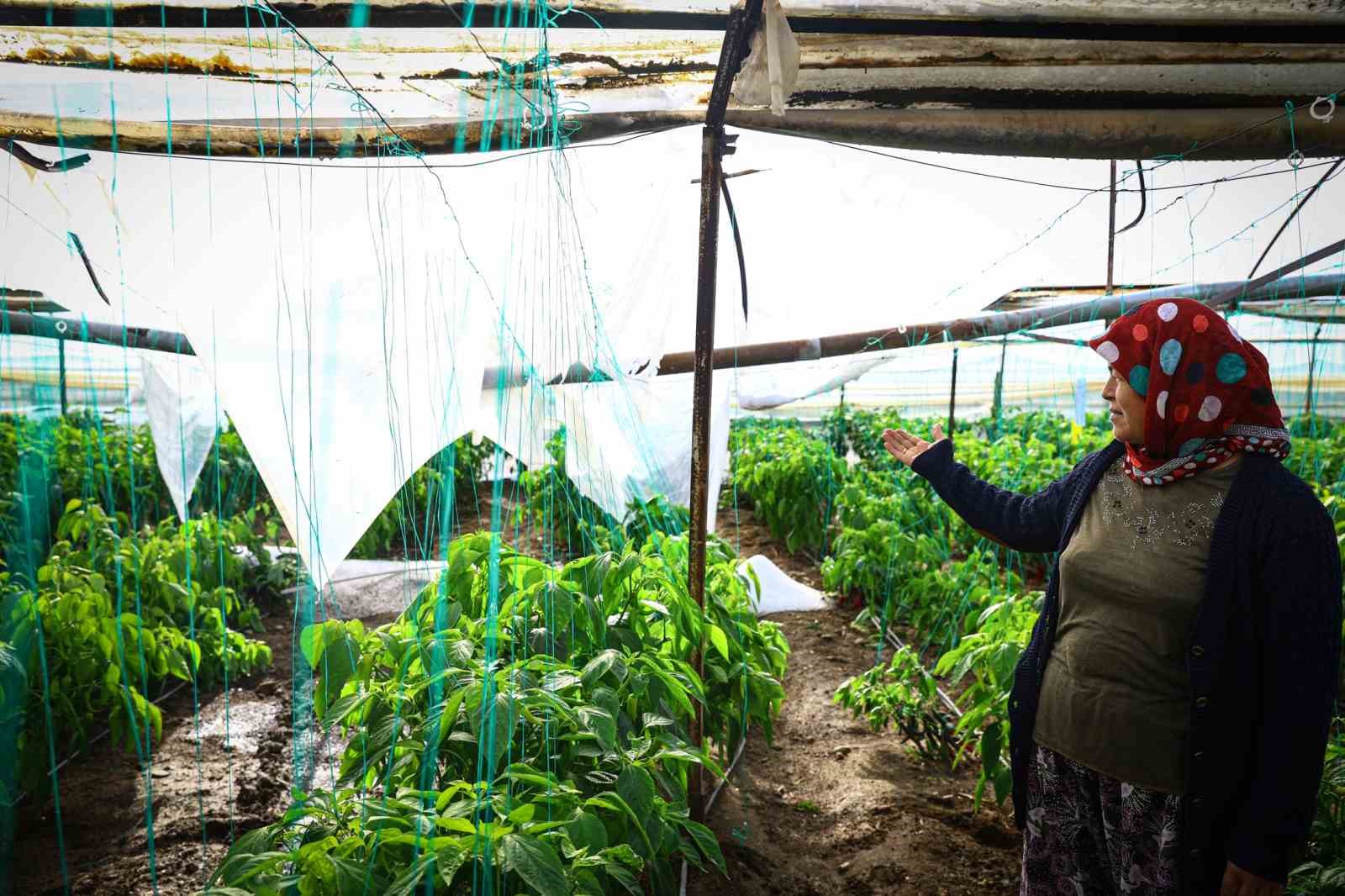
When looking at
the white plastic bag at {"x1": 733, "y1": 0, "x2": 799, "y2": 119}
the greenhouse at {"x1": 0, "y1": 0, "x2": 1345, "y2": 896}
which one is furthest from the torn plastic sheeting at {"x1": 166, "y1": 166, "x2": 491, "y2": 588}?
the white plastic bag at {"x1": 733, "y1": 0, "x2": 799, "y2": 119}

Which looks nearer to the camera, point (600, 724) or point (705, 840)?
point (600, 724)

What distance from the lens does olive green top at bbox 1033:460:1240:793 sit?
4.51 feet

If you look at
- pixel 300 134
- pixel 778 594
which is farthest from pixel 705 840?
pixel 778 594

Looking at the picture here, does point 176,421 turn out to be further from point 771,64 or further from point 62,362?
point 771,64

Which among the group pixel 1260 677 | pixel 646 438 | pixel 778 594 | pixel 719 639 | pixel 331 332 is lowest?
pixel 778 594

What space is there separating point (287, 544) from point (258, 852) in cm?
498

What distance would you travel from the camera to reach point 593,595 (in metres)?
1.97

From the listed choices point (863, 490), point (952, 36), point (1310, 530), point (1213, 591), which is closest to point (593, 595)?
point (1213, 591)

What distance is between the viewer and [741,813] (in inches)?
110

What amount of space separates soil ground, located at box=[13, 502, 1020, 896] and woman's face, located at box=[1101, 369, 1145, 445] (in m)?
1.57

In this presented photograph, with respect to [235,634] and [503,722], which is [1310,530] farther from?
[235,634]

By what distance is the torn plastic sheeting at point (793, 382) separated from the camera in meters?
4.95

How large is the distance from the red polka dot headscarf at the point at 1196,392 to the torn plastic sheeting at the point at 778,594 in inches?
132

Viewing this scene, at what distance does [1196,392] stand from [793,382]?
3.87 m
